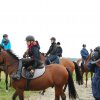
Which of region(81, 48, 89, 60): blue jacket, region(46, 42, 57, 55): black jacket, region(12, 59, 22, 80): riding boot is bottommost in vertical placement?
region(81, 48, 89, 60): blue jacket

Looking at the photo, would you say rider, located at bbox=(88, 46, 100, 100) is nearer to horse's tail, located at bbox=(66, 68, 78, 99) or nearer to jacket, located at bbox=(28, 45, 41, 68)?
jacket, located at bbox=(28, 45, 41, 68)

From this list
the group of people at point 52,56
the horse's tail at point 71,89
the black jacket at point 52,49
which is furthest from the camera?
Answer: the black jacket at point 52,49

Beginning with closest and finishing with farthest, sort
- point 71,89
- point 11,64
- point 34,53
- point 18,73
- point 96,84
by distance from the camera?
point 96,84 → point 18,73 → point 34,53 → point 11,64 → point 71,89

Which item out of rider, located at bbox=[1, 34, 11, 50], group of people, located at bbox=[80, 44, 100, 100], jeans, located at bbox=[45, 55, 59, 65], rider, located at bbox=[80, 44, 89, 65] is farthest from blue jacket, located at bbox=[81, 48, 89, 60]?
group of people, located at bbox=[80, 44, 100, 100]

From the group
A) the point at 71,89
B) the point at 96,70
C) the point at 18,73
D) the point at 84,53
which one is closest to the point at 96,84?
the point at 96,70

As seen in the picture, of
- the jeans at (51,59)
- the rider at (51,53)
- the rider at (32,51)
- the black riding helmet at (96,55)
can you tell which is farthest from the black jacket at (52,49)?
the black riding helmet at (96,55)

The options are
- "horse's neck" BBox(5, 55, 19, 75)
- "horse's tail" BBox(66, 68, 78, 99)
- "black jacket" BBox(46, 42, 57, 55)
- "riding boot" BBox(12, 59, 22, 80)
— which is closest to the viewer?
"riding boot" BBox(12, 59, 22, 80)

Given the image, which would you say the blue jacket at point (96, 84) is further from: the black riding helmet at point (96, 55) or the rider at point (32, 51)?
the rider at point (32, 51)

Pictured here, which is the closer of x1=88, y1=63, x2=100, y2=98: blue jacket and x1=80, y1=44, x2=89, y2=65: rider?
x1=88, y1=63, x2=100, y2=98: blue jacket

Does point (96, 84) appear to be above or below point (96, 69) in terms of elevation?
below

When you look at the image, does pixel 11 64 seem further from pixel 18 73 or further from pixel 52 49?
pixel 52 49

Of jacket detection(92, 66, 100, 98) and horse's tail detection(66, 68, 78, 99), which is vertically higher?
jacket detection(92, 66, 100, 98)

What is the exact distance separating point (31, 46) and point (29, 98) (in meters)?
3.62

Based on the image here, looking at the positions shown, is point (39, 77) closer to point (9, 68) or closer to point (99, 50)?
point (9, 68)
